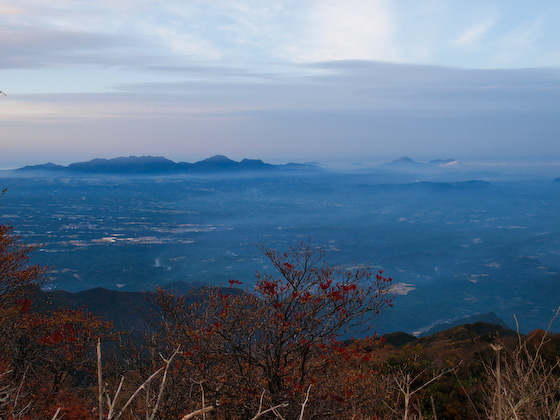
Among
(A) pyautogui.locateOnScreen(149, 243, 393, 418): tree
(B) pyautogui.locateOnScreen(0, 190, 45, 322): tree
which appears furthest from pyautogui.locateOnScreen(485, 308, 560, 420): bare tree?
(B) pyautogui.locateOnScreen(0, 190, 45, 322): tree

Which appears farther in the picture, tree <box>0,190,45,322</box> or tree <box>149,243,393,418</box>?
tree <box>0,190,45,322</box>

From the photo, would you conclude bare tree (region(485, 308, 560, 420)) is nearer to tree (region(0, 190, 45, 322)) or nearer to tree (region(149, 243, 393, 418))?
tree (region(149, 243, 393, 418))

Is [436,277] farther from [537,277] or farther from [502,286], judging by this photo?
[537,277]

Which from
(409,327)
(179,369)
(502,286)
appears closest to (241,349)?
(179,369)

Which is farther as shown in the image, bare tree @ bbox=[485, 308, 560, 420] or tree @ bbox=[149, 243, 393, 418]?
tree @ bbox=[149, 243, 393, 418]

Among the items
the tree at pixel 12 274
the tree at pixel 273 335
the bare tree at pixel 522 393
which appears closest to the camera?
the bare tree at pixel 522 393

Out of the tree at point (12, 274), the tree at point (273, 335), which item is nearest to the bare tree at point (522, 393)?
the tree at point (273, 335)

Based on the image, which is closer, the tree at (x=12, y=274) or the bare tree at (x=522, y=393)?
the bare tree at (x=522, y=393)

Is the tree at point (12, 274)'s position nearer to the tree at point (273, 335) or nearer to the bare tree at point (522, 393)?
the tree at point (273, 335)

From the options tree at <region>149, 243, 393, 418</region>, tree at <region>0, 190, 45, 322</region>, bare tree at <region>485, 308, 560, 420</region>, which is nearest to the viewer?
bare tree at <region>485, 308, 560, 420</region>

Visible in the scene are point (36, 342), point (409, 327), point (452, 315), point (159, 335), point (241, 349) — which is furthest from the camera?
point (452, 315)

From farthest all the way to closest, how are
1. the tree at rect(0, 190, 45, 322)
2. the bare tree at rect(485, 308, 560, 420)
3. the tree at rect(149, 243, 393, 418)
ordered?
the tree at rect(0, 190, 45, 322) < the tree at rect(149, 243, 393, 418) < the bare tree at rect(485, 308, 560, 420)
